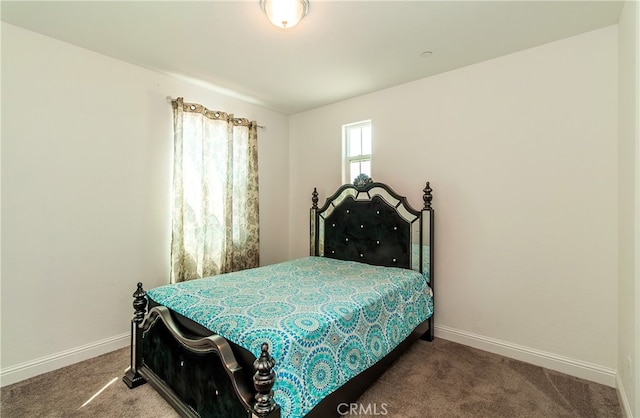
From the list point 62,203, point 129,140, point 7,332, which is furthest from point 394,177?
point 7,332

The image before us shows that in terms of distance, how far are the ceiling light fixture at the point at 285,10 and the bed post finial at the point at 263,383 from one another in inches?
77.2

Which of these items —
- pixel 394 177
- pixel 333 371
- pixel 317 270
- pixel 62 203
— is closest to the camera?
pixel 333 371

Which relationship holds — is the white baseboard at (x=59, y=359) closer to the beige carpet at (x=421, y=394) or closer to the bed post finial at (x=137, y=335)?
the beige carpet at (x=421, y=394)

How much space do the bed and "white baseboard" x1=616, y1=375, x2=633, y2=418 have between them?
129cm

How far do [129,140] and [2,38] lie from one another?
1020 millimetres

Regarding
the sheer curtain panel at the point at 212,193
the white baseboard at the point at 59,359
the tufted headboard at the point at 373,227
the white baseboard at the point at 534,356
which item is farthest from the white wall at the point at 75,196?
the white baseboard at the point at 534,356

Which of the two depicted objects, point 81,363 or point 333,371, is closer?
point 333,371

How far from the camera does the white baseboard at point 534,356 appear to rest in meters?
2.17

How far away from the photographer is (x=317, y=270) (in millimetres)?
2932

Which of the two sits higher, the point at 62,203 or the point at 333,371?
the point at 62,203

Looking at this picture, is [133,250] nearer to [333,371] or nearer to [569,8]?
[333,371]

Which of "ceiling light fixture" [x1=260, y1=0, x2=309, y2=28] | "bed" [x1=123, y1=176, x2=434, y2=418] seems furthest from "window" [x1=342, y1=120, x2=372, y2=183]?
"ceiling light fixture" [x1=260, y1=0, x2=309, y2=28]
